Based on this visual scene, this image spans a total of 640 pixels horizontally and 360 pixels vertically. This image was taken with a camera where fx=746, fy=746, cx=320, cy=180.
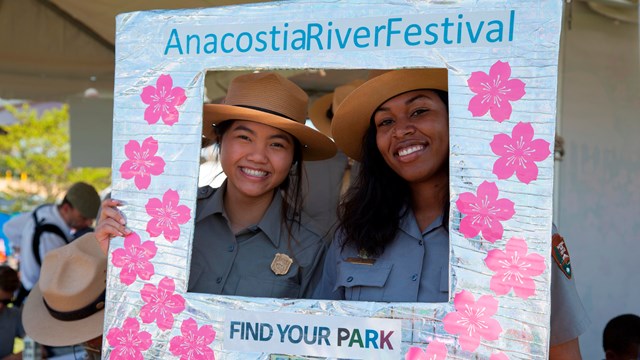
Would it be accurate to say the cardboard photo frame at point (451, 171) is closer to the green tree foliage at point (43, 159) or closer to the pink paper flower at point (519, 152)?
the pink paper flower at point (519, 152)

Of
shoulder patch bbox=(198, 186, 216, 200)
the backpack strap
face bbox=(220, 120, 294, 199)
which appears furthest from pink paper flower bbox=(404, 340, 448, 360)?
the backpack strap

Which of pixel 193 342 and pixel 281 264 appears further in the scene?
pixel 281 264

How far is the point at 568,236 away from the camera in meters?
4.02

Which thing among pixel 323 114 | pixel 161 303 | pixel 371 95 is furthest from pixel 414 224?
pixel 323 114

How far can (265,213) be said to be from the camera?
2.33 m

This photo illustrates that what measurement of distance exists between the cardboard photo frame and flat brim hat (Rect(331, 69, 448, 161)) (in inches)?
12.6

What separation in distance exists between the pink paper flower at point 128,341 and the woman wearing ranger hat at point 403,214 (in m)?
0.53

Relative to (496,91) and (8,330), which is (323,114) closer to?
(8,330)

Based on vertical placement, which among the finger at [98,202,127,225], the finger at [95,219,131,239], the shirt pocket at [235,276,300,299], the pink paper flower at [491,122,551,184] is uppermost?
the pink paper flower at [491,122,551,184]

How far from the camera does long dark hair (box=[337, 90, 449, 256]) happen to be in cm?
204

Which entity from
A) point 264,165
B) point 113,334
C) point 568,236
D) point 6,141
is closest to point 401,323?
point 113,334

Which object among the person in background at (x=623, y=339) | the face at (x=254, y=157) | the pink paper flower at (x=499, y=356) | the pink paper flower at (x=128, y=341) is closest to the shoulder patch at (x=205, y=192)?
the face at (x=254, y=157)

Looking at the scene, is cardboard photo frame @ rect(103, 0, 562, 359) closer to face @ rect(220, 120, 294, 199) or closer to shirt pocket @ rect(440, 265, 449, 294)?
shirt pocket @ rect(440, 265, 449, 294)

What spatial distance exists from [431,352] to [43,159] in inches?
619
